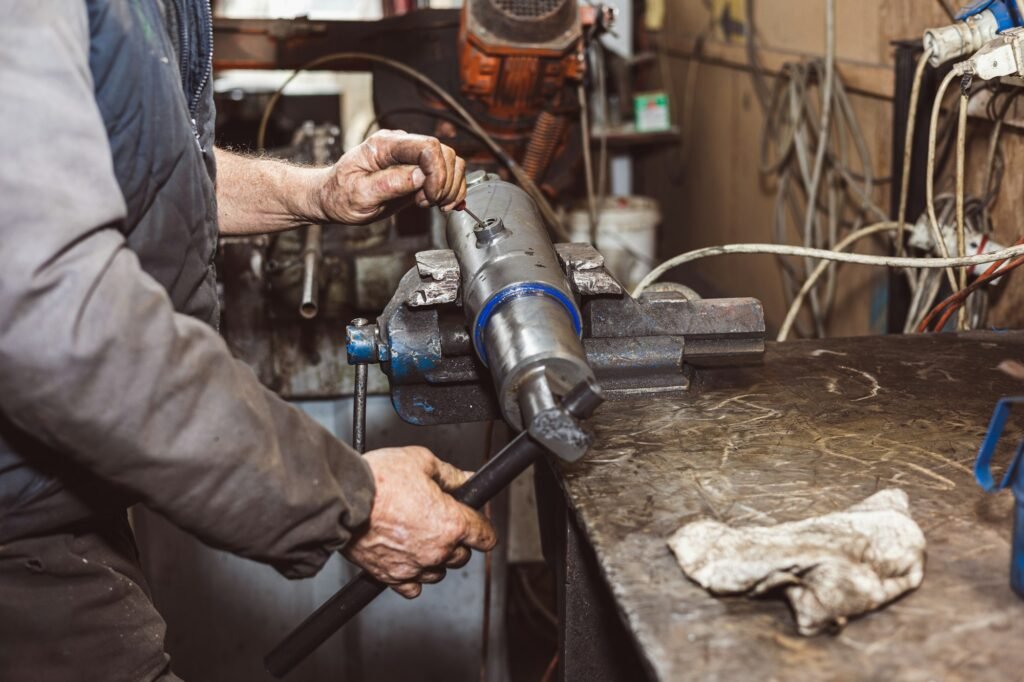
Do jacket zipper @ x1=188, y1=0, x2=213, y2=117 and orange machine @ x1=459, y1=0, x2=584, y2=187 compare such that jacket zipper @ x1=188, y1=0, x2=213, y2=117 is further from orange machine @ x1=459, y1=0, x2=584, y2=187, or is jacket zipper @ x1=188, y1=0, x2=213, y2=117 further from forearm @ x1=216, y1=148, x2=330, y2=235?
A: orange machine @ x1=459, y1=0, x2=584, y2=187

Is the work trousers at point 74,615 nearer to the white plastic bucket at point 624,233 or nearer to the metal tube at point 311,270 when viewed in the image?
the metal tube at point 311,270

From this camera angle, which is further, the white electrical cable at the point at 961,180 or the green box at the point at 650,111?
the green box at the point at 650,111

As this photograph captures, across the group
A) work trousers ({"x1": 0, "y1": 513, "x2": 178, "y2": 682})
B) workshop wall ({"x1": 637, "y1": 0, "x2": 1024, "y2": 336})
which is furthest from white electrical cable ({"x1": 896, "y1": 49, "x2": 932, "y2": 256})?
work trousers ({"x1": 0, "y1": 513, "x2": 178, "y2": 682})

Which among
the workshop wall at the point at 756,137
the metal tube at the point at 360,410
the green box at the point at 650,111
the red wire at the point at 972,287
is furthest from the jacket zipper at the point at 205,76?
the green box at the point at 650,111

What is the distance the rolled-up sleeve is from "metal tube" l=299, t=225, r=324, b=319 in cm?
73

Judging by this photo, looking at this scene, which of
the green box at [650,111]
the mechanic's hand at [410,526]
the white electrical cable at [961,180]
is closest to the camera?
the mechanic's hand at [410,526]

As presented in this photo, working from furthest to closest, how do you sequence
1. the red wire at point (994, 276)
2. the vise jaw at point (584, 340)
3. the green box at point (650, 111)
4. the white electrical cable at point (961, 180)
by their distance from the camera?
1. the green box at point (650, 111)
2. the white electrical cable at point (961, 180)
3. the red wire at point (994, 276)
4. the vise jaw at point (584, 340)

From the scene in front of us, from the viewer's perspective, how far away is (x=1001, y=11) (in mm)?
1480

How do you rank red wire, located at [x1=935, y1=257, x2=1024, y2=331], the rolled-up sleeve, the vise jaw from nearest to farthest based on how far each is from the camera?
1. the rolled-up sleeve
2. the vise jaw
3. red wire, located at [x1=935, y1=257, x2=1024, y2=331]

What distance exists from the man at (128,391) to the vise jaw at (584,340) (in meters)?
0.16

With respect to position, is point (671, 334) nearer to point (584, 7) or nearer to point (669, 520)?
point (669, 520)

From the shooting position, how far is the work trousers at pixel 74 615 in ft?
3.40

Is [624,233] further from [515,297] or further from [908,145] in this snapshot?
[515,297]

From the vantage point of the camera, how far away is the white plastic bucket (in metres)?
2.92
